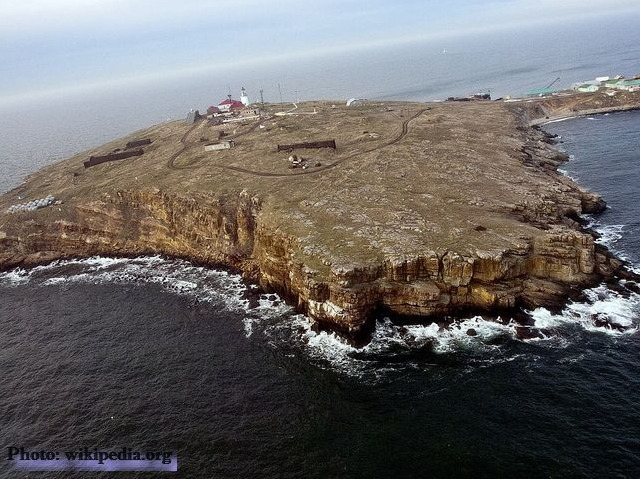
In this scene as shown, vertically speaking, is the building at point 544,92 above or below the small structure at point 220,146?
above

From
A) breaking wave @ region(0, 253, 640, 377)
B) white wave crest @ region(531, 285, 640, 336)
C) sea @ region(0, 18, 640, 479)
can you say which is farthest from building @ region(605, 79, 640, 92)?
breaking wave @ region(0, 253, 640, 377)

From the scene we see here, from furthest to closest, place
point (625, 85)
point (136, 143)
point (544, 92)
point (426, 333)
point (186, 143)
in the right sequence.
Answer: point (544, 92)
point (625, 85)
point (136, 143)
point (186, 143)
point (426, 333)

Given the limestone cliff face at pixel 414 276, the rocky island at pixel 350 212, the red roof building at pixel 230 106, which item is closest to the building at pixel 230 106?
the red roof building at pixel 230 106

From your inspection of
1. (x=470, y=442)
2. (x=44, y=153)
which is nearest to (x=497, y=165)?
(x=470, y=442)

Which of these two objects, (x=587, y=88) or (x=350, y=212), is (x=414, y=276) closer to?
(x=350, y=212)

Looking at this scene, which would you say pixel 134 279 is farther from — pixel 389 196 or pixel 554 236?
pixel 554 236

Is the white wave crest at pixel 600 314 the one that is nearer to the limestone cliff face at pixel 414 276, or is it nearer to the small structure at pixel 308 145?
the limestone cliff face at pixel 414 276

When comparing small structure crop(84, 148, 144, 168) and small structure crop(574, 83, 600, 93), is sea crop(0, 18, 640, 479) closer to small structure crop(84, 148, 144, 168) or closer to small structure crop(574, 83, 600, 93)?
small structure crop(84, 148, 144, 168)

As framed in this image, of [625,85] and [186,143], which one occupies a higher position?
[186,143]

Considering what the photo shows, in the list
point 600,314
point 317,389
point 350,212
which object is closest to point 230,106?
point 350,212
